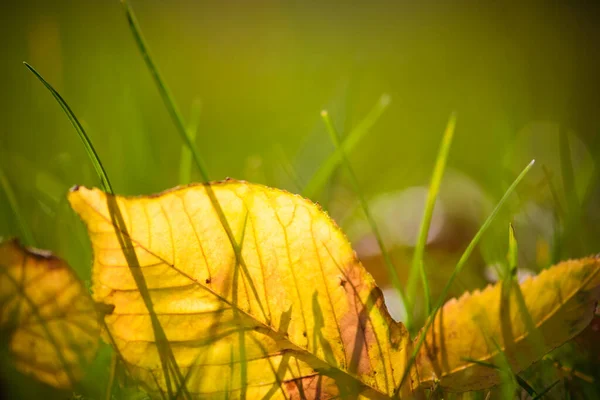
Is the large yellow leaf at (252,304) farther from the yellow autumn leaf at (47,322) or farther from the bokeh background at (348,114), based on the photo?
the bokeh background at (348,114)

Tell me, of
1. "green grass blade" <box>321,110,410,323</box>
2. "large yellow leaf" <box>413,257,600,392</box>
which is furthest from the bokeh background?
"large yellow leaf" <box>413,257,600,392</box>

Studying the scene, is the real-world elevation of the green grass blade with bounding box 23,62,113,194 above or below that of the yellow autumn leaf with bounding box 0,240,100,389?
above

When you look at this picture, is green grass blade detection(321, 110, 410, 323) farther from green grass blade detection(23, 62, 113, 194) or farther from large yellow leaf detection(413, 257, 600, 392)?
green grass blade detection(23, 62, 113, 194)

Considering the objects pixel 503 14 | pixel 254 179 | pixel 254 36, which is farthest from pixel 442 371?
pixel 254 36

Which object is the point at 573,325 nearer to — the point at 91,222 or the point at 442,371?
the point at 442,371

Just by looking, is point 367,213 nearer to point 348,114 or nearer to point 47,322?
point 47,322

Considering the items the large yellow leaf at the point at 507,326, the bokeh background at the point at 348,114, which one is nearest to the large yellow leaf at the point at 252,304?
the large yellow leaf at the point at 507,326
